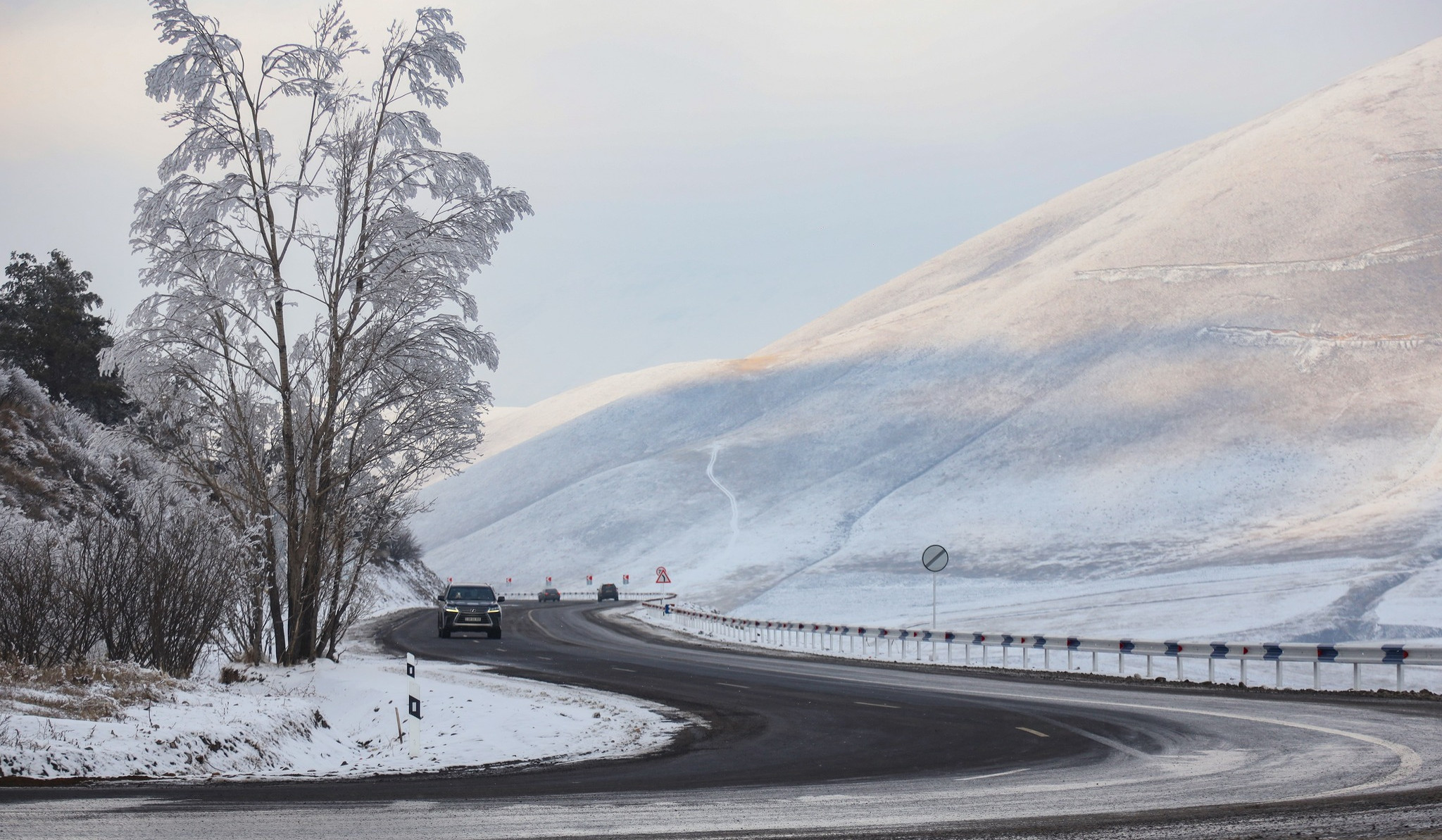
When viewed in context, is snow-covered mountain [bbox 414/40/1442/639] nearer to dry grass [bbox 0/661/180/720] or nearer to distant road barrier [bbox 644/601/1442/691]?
distant road barrier [bbox 644/601/1442/691]

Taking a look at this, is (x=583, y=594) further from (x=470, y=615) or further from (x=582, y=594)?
(x=470, y=615)

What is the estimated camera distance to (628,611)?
6562cm

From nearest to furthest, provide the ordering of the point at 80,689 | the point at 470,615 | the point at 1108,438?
1. the point at 80,689
2. the point at 470,615
3. the point at 1108,438

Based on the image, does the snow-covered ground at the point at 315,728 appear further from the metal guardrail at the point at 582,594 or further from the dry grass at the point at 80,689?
the metal guardrail at the point at 582,594

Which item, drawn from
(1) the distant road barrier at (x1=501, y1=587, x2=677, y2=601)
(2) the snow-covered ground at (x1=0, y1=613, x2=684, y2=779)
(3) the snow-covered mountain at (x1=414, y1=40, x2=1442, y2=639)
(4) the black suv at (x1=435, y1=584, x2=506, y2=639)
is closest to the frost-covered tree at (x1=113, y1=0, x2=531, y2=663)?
(2) the snow-covered ground at (x1=0, y1=613, x2=684, y2=779)

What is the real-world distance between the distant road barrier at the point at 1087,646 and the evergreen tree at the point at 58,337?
25121 millimetres

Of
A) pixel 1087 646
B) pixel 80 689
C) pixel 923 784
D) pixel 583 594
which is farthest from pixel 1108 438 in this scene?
pixel 80 689

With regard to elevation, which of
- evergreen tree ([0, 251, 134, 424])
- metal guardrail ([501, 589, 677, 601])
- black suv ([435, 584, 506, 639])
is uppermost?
evergreen tree ([0, 251, 134, 424])

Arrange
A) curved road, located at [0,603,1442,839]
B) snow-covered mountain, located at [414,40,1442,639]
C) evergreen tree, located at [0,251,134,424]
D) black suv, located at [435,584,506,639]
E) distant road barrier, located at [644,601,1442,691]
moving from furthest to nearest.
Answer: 1. snow-covered mountain, located at [414,40,1442,639]
2. evergreen tree, located at [0,251,134,424]
3. black suv, located at [435,584,506,639]
4. distant road barrier, located at [644,601,1442,691]
5. curved road, located at [0,603,1442,839]

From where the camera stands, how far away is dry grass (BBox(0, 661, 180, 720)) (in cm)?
1265

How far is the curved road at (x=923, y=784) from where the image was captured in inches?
334

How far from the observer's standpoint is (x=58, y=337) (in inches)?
2052

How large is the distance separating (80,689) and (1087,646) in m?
21.3

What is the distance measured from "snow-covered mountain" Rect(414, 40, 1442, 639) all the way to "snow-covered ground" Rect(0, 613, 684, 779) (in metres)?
47.6
